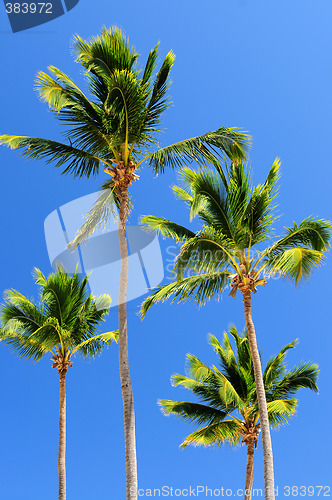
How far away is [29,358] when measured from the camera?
17109 millimetres

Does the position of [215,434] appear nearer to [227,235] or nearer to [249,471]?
[249,471]

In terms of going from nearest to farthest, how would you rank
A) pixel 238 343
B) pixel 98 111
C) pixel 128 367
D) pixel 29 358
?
pixel 128 367
pixel 98 111
pixel 29 358
pixel 238 343

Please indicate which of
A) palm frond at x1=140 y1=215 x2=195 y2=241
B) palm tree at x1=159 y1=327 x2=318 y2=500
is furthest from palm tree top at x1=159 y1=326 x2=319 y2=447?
palm frond at x1=140 y1=215 x2=195 y2=241

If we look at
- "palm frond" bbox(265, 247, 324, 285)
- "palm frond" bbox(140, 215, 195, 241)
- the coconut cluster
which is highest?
the coconut cluster

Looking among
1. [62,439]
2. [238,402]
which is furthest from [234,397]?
[62,439]

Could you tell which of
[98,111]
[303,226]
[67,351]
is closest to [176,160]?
[98,111]

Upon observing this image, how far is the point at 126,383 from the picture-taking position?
1150 centimetres

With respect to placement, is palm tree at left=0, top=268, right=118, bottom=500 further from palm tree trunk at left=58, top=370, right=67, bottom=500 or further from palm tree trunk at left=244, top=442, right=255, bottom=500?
palm tree trunk at left=244, top=442, right=255, bottom=500

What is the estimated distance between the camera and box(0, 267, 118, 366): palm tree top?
1695 cm

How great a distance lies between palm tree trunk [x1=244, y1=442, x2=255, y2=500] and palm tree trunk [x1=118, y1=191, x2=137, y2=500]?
8435 mm

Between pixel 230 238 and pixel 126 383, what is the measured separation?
15.4ft

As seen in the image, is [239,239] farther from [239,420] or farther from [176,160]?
[239,420]

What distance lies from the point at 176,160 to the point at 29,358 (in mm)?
8179

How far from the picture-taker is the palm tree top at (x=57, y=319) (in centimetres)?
1695
